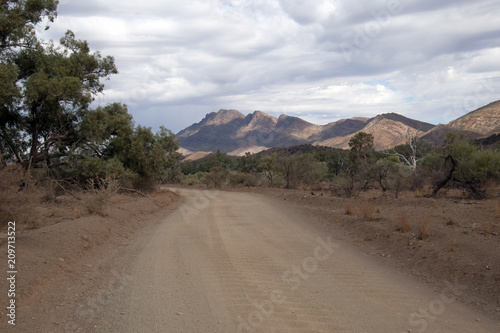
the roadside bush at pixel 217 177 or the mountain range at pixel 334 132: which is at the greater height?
the mountain range at pixel 334 132

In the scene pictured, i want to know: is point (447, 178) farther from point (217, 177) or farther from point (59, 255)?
point (217, 177)

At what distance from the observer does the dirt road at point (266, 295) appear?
526cm

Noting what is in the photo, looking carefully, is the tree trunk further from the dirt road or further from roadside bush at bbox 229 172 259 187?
roadside bush at bbox 229 172 259 187

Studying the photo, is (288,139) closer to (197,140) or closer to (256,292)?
(197,140)

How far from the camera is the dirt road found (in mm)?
5262

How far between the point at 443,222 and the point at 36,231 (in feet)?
37.5

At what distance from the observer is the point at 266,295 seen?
20.7ft

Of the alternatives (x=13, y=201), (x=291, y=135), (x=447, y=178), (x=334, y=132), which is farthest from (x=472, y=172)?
(x=291, y=135)

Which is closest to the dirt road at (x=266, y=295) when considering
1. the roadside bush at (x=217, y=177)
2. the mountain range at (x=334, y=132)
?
the roadside bush at (x=217, y=177)

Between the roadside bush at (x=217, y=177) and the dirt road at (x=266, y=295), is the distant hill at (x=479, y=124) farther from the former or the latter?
the dirt road at (x=266, y=295)

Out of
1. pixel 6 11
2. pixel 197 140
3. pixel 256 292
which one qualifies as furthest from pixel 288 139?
pixel 256 292

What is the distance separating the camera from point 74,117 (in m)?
21.3

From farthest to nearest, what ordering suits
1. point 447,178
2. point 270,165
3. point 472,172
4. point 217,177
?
point 217,177 → point 270,165 → point 472,172 → point 447,178

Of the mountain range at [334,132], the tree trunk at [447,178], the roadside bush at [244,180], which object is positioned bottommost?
the roadside bush at [244,180]
